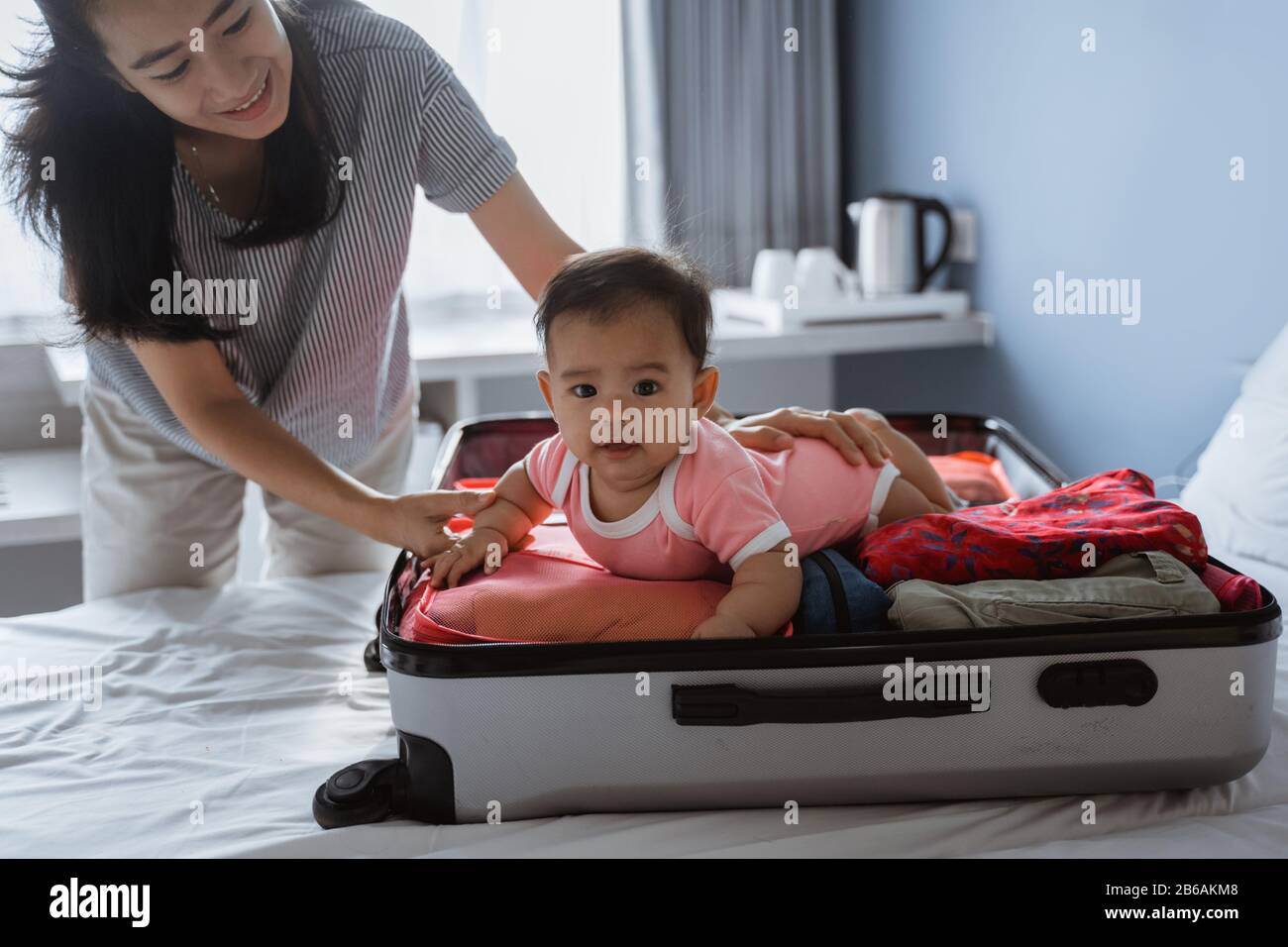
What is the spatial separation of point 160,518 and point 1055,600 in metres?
1.12

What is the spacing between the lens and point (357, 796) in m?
0.89

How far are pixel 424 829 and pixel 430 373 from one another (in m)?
1.63

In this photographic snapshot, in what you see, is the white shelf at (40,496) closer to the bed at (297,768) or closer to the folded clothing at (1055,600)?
the bed at (297,768)

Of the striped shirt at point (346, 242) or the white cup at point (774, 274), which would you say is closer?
the striped shirt at point (346, 242)

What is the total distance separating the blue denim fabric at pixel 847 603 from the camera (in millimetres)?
932

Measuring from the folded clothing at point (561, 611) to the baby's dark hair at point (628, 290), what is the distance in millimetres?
213

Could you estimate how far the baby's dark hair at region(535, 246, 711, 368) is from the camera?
0.98 metres

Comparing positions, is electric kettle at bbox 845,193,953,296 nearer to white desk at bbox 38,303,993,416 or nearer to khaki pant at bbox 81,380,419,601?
white desk at bbox 38,303,993,416

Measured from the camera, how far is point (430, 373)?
2.41m

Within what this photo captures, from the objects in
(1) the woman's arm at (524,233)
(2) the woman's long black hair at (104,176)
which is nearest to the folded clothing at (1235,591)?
(1) the woman's arm at (524,233)

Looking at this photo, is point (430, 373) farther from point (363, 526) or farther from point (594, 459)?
point (594, 459)

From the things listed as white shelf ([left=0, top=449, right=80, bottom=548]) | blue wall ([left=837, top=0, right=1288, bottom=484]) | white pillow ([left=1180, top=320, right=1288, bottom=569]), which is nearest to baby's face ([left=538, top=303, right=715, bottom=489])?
white pillow ([left=1180, top=320, right=1288, bottom=569])

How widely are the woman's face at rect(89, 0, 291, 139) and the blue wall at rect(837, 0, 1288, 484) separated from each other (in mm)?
1296

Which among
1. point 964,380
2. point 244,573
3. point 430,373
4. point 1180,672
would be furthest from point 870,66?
point 1180,672
